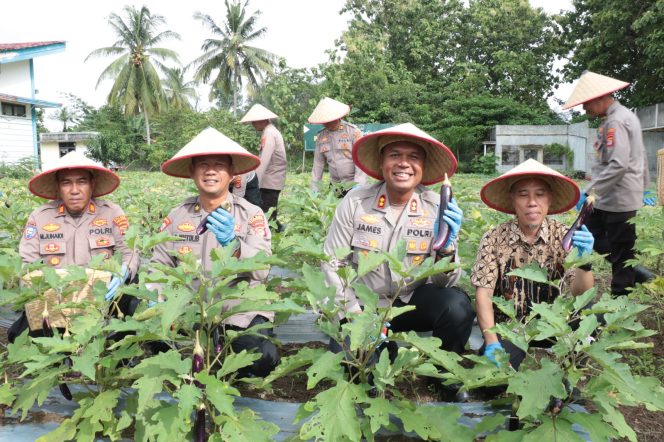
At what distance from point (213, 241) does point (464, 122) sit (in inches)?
958

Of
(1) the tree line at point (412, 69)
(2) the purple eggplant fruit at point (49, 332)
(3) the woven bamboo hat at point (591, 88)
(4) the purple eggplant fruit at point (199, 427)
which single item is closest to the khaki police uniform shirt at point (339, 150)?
(3) the woven bamboo hat at point (591, 88)

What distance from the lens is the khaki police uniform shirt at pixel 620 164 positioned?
407 centimetres

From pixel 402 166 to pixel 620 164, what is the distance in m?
1.98

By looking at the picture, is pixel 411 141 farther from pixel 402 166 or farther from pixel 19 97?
pixel 19 97

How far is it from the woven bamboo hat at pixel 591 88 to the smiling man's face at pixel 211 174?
2.50 metres

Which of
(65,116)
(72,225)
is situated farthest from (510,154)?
(65,116)

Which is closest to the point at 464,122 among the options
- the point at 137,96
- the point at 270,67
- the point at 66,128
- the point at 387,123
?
the point at 387,123

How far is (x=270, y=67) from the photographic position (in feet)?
118

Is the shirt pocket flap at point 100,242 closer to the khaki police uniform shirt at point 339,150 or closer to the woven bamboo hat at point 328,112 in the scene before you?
the khaki police uniform shirt at point 339,150

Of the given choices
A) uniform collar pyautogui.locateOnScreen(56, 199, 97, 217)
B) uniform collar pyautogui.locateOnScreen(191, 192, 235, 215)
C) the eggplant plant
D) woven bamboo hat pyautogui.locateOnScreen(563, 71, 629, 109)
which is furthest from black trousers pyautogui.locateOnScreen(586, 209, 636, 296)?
uniform collar pyautogui.locateOnScreen(56, 199, 97, 217)

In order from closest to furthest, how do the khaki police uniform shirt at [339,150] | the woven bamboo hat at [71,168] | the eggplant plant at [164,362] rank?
the eggplant plant at [164,362]
the woven bamboo hat at [71,168]
the khaki police uniform shirt at [339,150]

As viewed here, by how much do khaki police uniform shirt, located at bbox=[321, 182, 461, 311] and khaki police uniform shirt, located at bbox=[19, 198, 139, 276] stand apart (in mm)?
1225

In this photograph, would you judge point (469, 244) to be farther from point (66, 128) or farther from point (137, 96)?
point (66, 128)

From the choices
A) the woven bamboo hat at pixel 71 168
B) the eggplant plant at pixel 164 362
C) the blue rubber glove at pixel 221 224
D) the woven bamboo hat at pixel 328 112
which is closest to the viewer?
the eggplant plant at pixel 164 362
